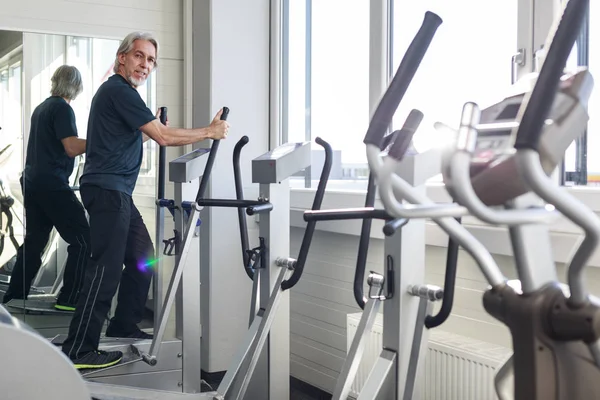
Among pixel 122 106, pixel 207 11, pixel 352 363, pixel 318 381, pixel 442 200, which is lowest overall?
pixel 318 381

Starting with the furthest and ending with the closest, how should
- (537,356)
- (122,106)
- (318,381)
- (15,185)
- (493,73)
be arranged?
(15,185), (318,381), (122,106), (493,73), (537,356)

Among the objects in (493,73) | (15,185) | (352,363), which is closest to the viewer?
(352,363)

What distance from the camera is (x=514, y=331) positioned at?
5.01ft

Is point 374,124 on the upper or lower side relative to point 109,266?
upper

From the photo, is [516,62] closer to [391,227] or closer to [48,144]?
[391,227]

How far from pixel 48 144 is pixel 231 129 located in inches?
47.4

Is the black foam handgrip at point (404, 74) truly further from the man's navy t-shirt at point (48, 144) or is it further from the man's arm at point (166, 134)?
the man's navy t-shirt at point (48, 144)

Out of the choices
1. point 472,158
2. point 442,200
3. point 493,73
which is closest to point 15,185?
point 442,200

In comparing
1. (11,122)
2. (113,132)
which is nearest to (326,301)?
(113,132)

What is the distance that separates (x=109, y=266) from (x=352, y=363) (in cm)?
174

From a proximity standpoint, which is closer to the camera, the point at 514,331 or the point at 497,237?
the point at 514,331

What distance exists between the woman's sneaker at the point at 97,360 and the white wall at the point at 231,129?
914 millimetres

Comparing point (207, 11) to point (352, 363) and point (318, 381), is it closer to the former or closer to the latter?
point (318, 381)

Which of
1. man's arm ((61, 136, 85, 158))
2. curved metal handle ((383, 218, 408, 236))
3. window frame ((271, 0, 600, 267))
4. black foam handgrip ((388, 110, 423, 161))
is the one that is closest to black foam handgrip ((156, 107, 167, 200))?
man's arm ((61, 136, 85, 158))
